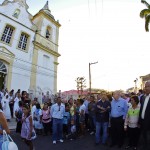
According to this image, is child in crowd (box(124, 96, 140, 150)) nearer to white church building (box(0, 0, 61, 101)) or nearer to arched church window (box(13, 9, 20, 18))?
white church building (box(0, 0, 61, 101))

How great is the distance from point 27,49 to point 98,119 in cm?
1649

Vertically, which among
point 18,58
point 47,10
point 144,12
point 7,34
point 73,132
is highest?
point 47,10

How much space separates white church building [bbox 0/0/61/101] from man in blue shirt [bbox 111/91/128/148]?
14.4 metres

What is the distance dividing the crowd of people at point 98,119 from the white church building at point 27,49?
7987 mm

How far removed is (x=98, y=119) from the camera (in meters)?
8.45

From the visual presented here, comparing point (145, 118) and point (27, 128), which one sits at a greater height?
point (145, 118)

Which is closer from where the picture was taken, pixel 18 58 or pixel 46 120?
pixel 46 120

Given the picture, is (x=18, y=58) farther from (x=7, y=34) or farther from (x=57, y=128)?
(x=57, y=128)

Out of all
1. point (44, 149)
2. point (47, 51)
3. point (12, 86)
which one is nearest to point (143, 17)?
point (47, 51)

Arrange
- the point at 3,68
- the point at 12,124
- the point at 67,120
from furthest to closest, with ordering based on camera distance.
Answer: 1. the point at 3,68
2. the point at 12,124
3. the point at 67,120

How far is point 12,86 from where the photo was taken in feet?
67.6

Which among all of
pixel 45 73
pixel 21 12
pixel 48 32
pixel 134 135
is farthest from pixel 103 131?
pixel 48 32

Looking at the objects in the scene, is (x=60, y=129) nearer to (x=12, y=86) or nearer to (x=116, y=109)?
(x=116, y=109)

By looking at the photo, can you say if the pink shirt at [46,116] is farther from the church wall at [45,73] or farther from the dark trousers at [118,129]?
the church wall at [45,73]
